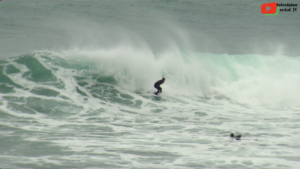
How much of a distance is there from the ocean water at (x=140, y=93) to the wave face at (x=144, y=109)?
5 centimetres

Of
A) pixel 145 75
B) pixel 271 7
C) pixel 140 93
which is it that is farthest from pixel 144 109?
pixel 271 7

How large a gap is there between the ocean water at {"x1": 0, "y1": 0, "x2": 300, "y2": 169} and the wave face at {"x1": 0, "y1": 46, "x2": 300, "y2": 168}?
0.15 ft

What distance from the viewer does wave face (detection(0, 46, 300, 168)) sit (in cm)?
782

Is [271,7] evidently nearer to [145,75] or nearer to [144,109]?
[145,75]

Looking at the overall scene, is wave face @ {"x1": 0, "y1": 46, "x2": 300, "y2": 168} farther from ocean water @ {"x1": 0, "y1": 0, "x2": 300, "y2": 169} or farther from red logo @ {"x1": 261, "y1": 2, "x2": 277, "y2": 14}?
red logo @ {"x1": 261, "y1": 2, "x2": 277, "y2": 14}

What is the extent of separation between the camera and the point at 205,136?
32.1 ft

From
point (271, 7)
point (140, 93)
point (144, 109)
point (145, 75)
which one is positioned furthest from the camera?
point (271, 7)

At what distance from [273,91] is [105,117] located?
10131 millimetres

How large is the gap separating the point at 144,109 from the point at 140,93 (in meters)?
2.28

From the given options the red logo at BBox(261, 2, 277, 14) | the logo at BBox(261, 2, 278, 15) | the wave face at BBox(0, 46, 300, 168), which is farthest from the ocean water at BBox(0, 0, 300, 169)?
the red logo at BBox(261, 2, 277, 14)

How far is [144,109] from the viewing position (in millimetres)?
14250

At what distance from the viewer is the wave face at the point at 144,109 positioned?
7.82 meters

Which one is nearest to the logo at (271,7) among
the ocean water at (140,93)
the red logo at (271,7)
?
the red logo at (271,7)

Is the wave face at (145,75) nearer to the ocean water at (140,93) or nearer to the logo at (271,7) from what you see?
the ocean water at (140,93)
